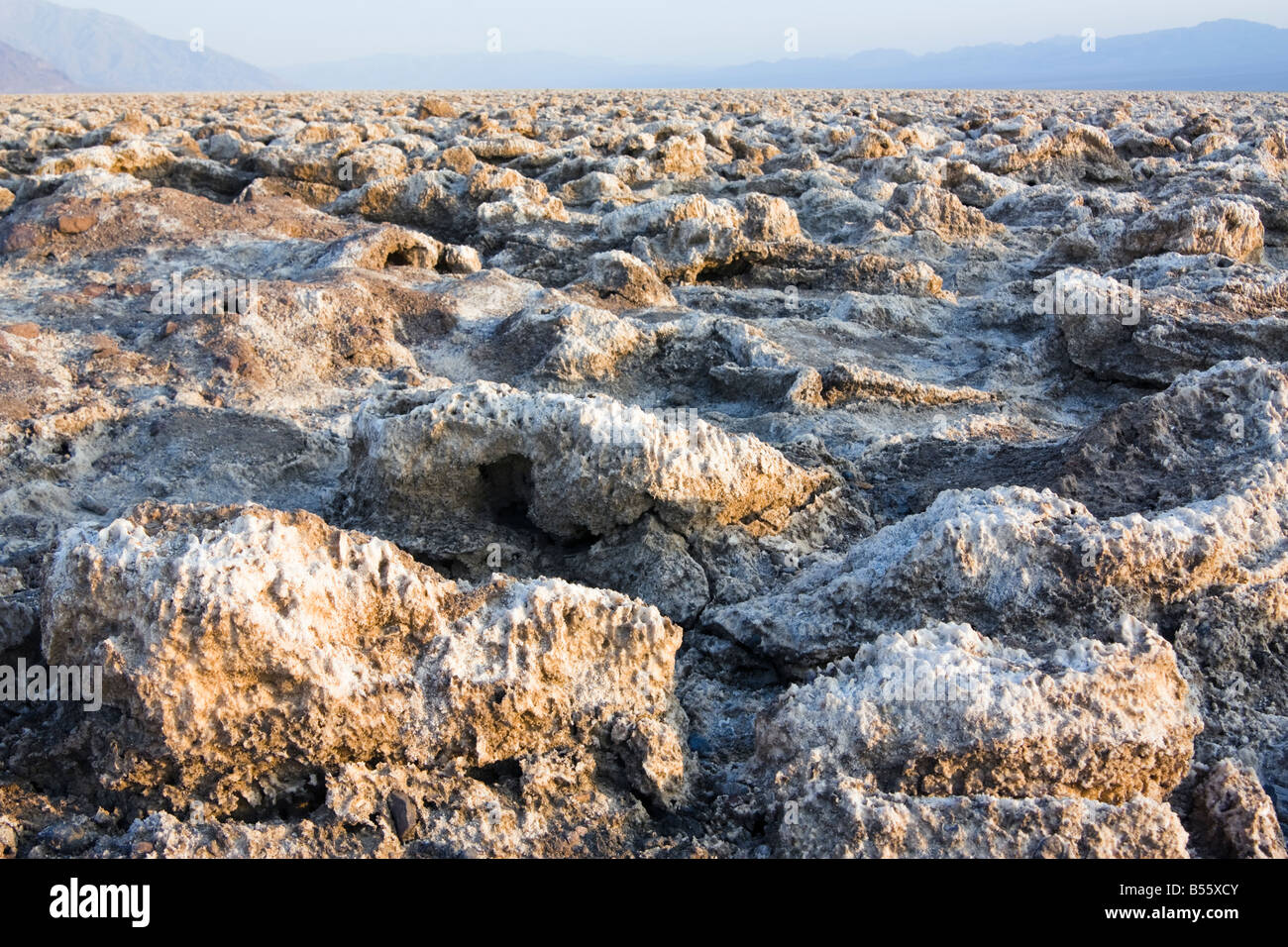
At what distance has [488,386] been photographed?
3.22m

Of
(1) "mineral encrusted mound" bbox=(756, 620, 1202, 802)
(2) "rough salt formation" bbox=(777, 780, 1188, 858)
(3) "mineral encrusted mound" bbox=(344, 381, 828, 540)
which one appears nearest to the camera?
(2) "rough salt formation" bbox=(777, 780, 1188, 858)

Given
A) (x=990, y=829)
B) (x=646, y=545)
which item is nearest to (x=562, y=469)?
(x=646, y=545)

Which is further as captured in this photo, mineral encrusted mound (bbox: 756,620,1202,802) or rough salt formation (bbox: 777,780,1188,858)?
mineral encrusted mound (bbox: 756,620,1202,802)

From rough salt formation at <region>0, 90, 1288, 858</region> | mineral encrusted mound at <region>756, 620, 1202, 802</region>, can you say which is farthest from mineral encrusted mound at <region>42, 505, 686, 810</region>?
mineral encrusted mound at <region>756, 620, 1202, 802</region>

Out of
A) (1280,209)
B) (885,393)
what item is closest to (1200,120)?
(1280,209)

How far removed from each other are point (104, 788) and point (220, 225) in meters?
5.38

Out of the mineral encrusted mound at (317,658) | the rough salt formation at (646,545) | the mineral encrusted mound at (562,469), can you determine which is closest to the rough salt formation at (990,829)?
the rough salt formation at (646,545)

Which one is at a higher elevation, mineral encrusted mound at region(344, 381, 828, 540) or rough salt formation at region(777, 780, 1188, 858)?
mineral encrusted mound at region(344, 381, 828, 540)

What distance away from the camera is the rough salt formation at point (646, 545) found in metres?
1.98

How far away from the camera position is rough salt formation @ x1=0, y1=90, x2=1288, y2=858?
1977 mm

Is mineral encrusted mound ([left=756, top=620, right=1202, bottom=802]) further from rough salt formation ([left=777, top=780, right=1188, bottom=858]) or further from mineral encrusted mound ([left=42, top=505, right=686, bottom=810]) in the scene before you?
mineral encrusted mound ([left=42, top=505, right=686, bottom=810])

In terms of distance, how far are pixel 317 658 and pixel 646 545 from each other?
1106mm

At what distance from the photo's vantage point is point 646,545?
2.93 metres

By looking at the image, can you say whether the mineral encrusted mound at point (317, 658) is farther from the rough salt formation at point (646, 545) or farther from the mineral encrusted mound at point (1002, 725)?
the mineral encrusted mound at point (1002, 725)
